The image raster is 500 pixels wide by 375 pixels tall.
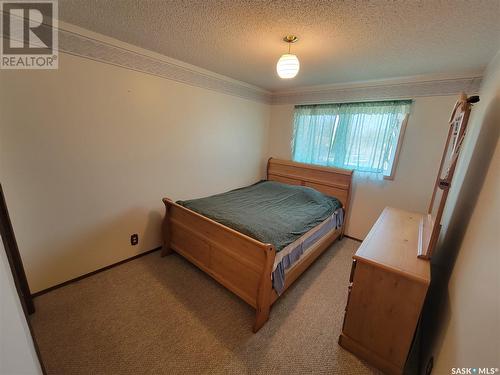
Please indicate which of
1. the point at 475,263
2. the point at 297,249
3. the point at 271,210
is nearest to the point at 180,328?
the point at 297,249

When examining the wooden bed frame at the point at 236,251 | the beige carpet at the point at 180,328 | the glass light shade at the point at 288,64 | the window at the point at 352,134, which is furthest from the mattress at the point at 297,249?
the glass light shade at the point at 288,64

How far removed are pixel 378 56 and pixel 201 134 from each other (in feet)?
7.19

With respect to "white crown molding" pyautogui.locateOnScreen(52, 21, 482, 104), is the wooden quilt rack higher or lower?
lower

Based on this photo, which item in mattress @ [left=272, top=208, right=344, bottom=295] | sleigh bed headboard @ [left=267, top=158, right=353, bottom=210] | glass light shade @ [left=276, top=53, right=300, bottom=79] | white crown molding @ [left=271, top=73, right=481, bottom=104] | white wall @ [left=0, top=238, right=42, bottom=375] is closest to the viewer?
white wall @ [left=0, top=238, right=42, bottom=375]

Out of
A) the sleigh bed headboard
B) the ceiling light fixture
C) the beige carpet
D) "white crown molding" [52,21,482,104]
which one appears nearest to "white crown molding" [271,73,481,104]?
"white crown molding" [52,21,482,104]

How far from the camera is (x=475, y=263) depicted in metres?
0.96

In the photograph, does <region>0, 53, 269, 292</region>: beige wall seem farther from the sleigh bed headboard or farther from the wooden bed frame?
the sleigh bed headboard

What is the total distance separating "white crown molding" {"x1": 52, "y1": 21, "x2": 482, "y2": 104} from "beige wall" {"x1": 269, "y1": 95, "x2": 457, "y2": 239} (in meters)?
0.16

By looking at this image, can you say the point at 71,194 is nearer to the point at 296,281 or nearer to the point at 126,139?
the point at 126,139

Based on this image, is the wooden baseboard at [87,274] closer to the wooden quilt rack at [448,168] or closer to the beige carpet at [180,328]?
the beige carpet at [180,328]

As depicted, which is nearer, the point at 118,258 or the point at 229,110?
the point at 118,258

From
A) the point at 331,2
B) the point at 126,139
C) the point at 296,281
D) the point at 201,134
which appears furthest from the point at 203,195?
the point at 331,2

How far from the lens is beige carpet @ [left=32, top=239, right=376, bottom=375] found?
1.42 metres

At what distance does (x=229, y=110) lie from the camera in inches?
126
